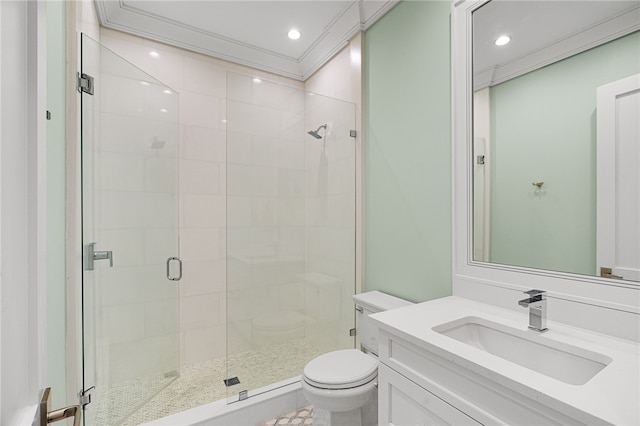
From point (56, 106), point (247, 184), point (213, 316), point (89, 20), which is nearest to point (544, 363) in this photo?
point (247, 184)

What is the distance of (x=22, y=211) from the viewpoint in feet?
1.57

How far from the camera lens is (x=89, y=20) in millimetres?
1762

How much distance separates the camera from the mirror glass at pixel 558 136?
3.37 feet

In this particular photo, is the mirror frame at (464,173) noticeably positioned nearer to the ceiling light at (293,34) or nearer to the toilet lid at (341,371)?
the toilet lid at (341,371)

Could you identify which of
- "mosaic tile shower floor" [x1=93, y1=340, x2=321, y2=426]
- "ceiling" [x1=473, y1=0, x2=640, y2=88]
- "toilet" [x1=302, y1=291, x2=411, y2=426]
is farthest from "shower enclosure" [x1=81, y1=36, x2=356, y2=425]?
"ceiling" [x1=473, y1=0, x2=640, y2=88]

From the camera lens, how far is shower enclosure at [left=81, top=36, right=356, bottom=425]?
5.46 ft

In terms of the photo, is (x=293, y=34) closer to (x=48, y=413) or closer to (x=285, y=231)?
(x=285, y=231)

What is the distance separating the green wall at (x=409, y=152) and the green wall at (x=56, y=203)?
1.67 m

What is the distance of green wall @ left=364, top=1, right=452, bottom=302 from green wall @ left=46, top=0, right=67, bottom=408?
65.7 inches

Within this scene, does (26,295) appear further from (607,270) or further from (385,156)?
(385,156)

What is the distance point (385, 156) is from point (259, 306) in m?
1.30

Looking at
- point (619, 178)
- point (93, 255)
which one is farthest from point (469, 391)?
point (93, 255)

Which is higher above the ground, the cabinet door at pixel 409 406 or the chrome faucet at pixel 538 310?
the chrome faucet at pixel 538 310

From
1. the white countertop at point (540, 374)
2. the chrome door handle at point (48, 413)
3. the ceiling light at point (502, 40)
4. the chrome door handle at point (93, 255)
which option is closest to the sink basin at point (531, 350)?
the white countertop at point (540, 374)
